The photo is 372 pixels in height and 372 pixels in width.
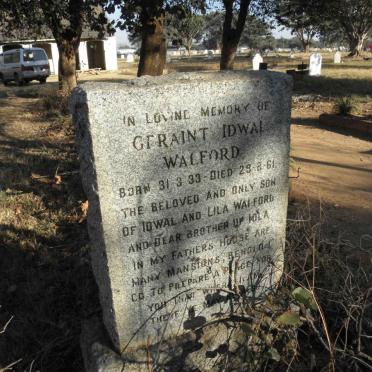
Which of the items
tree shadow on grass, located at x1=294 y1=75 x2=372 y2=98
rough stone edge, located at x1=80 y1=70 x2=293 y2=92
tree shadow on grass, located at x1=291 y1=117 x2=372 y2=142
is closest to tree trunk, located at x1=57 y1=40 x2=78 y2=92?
tree shadow on grass, located at x1=291 y1=117 x2=372 y2=142

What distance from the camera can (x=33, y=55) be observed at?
27719mm

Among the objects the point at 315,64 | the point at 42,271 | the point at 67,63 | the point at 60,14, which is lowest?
the point at 42,271

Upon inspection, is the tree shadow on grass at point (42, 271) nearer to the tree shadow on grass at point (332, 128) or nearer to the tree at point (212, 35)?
the tree shadow on grass at point (332, 128)

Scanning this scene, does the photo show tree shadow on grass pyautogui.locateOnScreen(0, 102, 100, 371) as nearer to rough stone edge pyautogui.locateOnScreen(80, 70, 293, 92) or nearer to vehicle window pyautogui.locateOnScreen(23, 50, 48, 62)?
rough stone edge pyautogui.locateOnScreen(80, 70, 293, 92)

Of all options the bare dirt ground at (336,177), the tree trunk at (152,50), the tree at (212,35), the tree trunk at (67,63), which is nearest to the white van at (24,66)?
the tree trunk at (67,63)

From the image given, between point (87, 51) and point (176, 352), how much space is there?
40848 millimetres

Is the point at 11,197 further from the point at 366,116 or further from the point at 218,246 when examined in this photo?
the point at 366,116

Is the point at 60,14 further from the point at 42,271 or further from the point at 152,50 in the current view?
the point at 42,271

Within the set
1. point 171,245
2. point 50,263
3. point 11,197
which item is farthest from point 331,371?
point 11,197

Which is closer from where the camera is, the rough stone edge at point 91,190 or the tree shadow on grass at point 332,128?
the rough stone edge at point 91,190

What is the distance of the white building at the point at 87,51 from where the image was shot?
3628 centimetres

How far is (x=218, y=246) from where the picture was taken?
280cm

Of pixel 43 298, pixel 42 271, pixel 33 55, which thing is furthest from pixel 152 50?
pixel 33 55

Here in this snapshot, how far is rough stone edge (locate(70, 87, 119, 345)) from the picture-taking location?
2.22 metres
